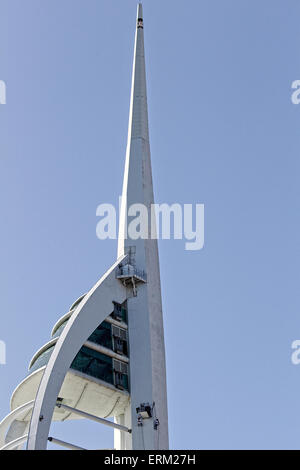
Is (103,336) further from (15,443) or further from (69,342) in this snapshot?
(15,443)

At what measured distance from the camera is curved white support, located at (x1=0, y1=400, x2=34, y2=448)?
52.7m

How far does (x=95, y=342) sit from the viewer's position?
53.4m

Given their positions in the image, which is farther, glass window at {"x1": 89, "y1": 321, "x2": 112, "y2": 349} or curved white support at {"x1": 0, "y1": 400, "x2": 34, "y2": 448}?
glass window at {"x1": 89, "y1": 321, "x2": 112, "y2": 349}

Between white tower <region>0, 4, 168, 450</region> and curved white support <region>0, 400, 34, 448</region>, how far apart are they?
0.06m

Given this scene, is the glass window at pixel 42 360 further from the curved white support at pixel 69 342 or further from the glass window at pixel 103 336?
the curved white support at pixel 69 342

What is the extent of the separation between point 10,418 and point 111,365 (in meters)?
6.46

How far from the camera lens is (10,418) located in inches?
2119

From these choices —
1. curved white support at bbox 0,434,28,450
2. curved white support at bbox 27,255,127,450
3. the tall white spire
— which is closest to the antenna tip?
the tall white spire

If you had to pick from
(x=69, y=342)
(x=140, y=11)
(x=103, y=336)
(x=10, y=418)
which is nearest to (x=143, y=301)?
(x=103, y=336)

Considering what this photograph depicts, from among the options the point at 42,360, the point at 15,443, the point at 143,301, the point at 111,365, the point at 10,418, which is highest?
the point at 143,301

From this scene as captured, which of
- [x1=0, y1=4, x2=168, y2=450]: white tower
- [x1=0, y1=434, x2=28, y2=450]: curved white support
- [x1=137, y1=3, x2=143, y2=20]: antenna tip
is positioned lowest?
[x1=0, y1=434, x2=28, y2=450]: curved white support

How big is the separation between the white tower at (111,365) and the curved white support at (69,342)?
54mm

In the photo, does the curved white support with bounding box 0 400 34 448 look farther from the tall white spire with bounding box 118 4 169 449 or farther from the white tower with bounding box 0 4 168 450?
the tall white spire with bounding box 118 4 169 449
